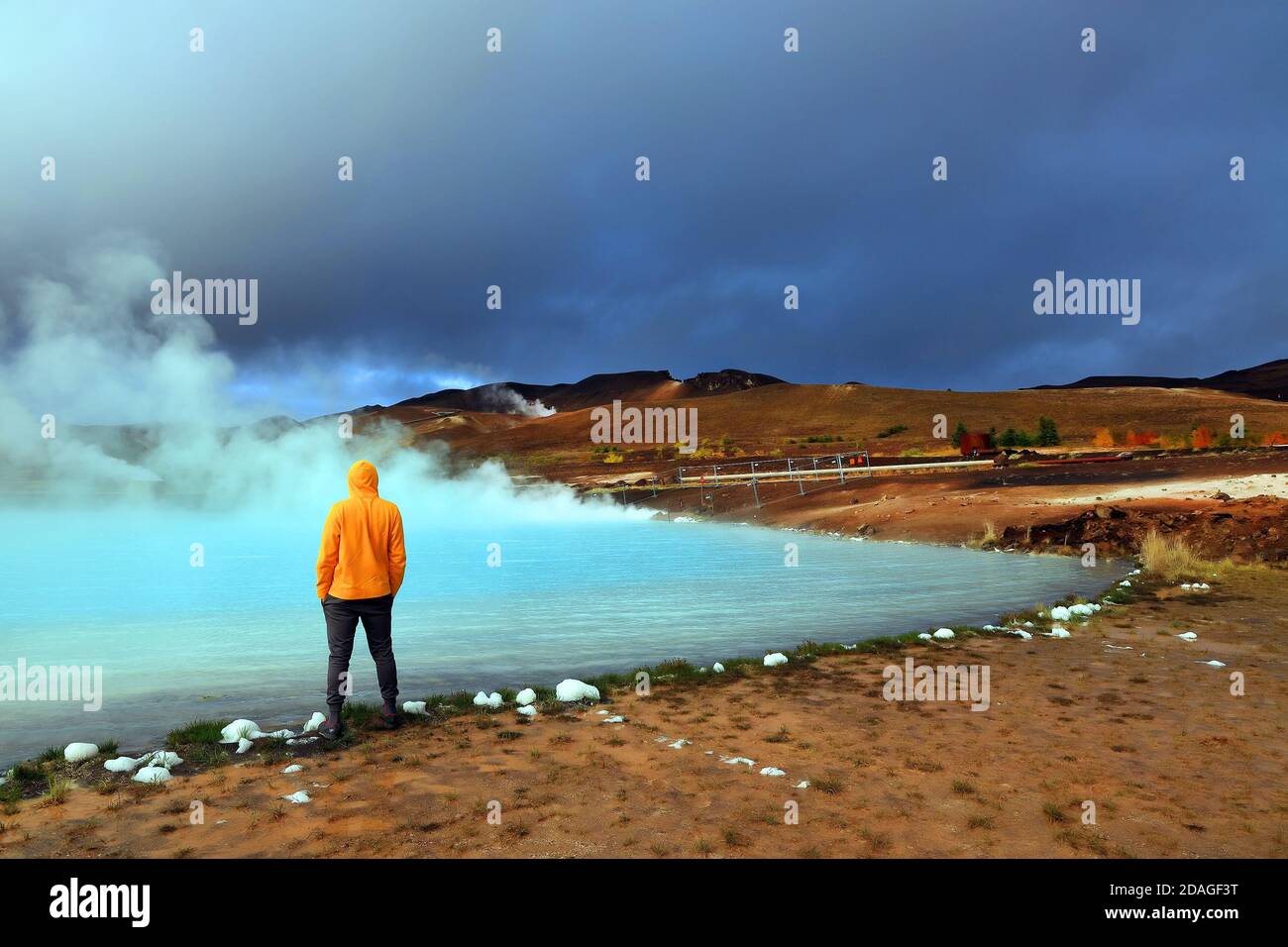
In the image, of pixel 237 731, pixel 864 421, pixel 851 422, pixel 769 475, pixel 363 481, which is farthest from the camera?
pixel 851 422

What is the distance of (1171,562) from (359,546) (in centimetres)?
1923

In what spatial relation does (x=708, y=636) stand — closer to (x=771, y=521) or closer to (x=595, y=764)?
(x=595, y=764)

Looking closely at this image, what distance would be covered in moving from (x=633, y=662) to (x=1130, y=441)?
242 ft

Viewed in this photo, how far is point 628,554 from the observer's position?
2659 centimetres

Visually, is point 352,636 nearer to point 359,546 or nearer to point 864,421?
point 359,546

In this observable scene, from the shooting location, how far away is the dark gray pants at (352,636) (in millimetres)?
7211

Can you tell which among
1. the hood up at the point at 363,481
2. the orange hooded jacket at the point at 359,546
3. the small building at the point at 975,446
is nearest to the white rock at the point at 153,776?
the orange hooded jacket at the point at 359,546

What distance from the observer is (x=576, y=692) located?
28.4ft

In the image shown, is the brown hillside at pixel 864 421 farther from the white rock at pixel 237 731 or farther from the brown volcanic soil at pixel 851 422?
the white rock at pixel 237 731

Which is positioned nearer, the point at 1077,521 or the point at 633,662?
the point at 633,662

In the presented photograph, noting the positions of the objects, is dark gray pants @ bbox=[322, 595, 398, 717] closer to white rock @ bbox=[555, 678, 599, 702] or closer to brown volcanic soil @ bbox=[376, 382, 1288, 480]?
white rock @ bbox=[555, 678, 599, 702]

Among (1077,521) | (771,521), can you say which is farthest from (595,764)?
(771,521)

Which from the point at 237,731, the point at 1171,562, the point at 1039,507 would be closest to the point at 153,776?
the point at 237,731

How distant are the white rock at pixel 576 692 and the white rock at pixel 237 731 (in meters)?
3.09
